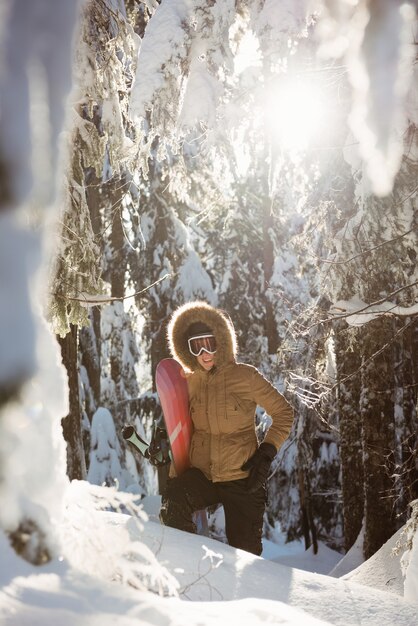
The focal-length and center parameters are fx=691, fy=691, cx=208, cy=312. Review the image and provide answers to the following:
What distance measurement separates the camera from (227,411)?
14.0 ft

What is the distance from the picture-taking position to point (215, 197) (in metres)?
7.36

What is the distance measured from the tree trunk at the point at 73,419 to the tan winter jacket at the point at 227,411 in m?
2.35

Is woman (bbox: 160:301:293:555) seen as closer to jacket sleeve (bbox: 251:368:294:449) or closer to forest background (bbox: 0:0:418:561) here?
jacket sleeve (bbox: 251:368:294:449)

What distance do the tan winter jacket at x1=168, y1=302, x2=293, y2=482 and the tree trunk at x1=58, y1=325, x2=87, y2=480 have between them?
2.35m

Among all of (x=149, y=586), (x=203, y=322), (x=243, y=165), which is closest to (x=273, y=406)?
(x=203, y=322)

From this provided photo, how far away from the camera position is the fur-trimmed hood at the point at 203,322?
4488 millimetres

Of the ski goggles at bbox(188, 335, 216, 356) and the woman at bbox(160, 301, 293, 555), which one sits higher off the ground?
the ski goggles at bbox(188, 335, 216, 356)

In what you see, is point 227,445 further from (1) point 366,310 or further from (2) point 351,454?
(2) point 351,454

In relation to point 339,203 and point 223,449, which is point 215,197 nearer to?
point 339,203

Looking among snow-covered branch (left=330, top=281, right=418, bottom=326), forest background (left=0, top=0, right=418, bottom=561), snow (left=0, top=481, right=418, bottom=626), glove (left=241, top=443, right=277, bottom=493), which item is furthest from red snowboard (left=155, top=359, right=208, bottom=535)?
snow-covered branch (left=330, top=281, right=418, bottom=326)

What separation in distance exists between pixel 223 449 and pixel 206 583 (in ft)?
5.26

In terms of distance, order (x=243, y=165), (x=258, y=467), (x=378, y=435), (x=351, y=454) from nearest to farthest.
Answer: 1. (x=258, y=467)
2. (x=243, y=165)
3. (x=378, y=435)
4. (x=351, y=454)

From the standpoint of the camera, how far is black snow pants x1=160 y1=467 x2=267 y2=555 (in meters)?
4.18

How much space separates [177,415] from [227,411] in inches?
19.9
